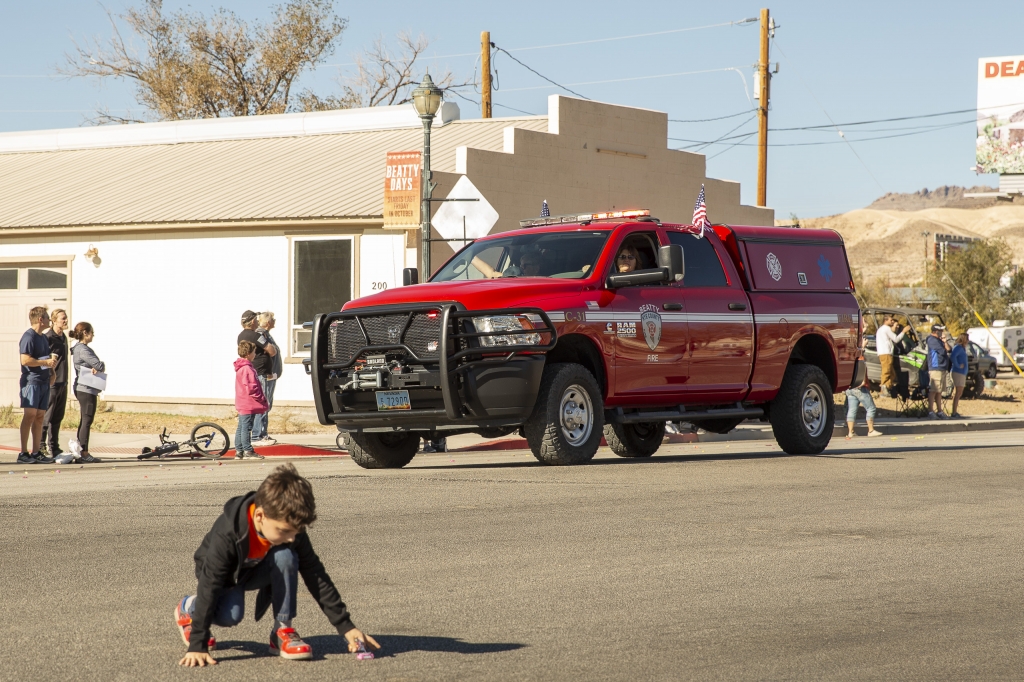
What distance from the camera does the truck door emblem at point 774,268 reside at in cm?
1522

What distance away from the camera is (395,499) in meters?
10.4

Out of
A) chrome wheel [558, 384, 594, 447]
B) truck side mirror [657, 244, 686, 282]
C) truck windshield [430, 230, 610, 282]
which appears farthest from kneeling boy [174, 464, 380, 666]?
truck side mirror [657, 244, 686, 282]

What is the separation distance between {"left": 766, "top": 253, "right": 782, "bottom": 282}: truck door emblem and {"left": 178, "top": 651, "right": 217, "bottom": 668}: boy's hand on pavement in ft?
35.9

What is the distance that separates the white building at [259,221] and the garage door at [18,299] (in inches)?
1.1

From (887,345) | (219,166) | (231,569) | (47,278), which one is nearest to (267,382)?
(47,278)

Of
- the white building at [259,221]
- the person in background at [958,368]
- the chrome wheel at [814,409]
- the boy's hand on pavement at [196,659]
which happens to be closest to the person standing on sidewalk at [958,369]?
the person in background at [958,368]

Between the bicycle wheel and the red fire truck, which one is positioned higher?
the red fire truck

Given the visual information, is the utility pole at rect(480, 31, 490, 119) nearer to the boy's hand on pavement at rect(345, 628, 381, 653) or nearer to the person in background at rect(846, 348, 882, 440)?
the person in background at rect(846, 348, 882, 440)

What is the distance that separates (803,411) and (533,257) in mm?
3876

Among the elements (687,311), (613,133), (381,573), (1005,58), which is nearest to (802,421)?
(687,311)

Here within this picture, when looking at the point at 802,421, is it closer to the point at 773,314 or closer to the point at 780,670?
the point at 773,314

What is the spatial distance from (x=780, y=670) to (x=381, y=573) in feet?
8.76

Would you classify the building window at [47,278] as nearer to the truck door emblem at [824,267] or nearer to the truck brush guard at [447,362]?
the truck brush guard at [447,362]

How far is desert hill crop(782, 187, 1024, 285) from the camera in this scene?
137750mm
